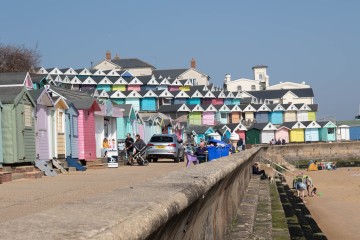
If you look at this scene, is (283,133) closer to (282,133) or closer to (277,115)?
(282,133)

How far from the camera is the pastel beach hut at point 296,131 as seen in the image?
351ft

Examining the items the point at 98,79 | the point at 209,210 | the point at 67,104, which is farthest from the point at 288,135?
the point at 209,210

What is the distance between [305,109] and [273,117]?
253 inches

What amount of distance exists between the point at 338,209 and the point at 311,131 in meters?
78.9

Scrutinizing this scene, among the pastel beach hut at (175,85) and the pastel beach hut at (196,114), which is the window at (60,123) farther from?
the pastel beach hut at (175,85)

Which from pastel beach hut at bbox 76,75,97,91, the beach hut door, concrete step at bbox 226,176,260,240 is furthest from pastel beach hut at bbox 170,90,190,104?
concrete step at bbox 226,176,260,240

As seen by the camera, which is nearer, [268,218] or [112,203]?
[112,203]

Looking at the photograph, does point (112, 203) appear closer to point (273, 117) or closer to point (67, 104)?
point (67, 104)

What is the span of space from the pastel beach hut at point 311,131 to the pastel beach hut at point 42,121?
8454 centimetres

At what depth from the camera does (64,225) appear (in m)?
2.76

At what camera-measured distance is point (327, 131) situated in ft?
359

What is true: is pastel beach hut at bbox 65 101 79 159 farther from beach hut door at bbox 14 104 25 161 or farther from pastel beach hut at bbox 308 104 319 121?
pastel beach hut at bbox 308 104 319 121

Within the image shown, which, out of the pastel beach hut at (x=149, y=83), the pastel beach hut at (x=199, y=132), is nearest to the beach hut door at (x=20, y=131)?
the pastel beach hut at (x=199, y=132)

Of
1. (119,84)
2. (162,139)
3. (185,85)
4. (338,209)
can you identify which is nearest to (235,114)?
(185,85)
